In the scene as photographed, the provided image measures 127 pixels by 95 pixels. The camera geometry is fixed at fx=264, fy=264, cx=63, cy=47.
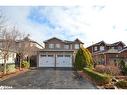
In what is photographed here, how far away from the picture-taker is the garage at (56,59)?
3434 cm

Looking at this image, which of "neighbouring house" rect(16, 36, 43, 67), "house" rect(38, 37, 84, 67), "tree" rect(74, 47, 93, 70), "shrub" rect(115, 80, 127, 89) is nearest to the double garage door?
"house" rect(38, 37, 84, 67)

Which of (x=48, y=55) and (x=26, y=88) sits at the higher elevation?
(x=48, y=55)

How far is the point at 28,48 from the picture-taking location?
30.6 m

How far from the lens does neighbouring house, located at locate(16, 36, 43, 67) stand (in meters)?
29.2

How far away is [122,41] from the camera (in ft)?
95.2

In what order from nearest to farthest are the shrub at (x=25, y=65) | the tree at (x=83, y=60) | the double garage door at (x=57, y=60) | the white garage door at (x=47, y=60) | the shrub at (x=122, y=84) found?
the shrub at (x=122, y=84), the shrub at (x=25, y=65), the tree at (x=83, y=60), the white garage door at (x=47, y=60), the double garage door at (x=57, y=60)

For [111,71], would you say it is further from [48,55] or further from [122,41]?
[48,55]

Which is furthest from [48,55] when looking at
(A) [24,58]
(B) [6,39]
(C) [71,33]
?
(B) [6,39]

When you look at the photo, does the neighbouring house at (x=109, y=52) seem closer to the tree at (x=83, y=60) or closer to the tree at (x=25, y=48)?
the tree at (x=83, y=60)

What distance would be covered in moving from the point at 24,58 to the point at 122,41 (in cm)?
1135

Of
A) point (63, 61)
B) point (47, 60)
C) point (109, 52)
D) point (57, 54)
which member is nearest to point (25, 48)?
point (47, 60)

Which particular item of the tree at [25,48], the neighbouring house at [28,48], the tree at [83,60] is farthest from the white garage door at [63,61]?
the tree at [25,48]

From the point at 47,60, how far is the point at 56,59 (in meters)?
1.20

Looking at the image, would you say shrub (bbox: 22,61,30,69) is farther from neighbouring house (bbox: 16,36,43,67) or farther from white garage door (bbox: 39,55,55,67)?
white garage door (bbox: 39,55,55,67)
